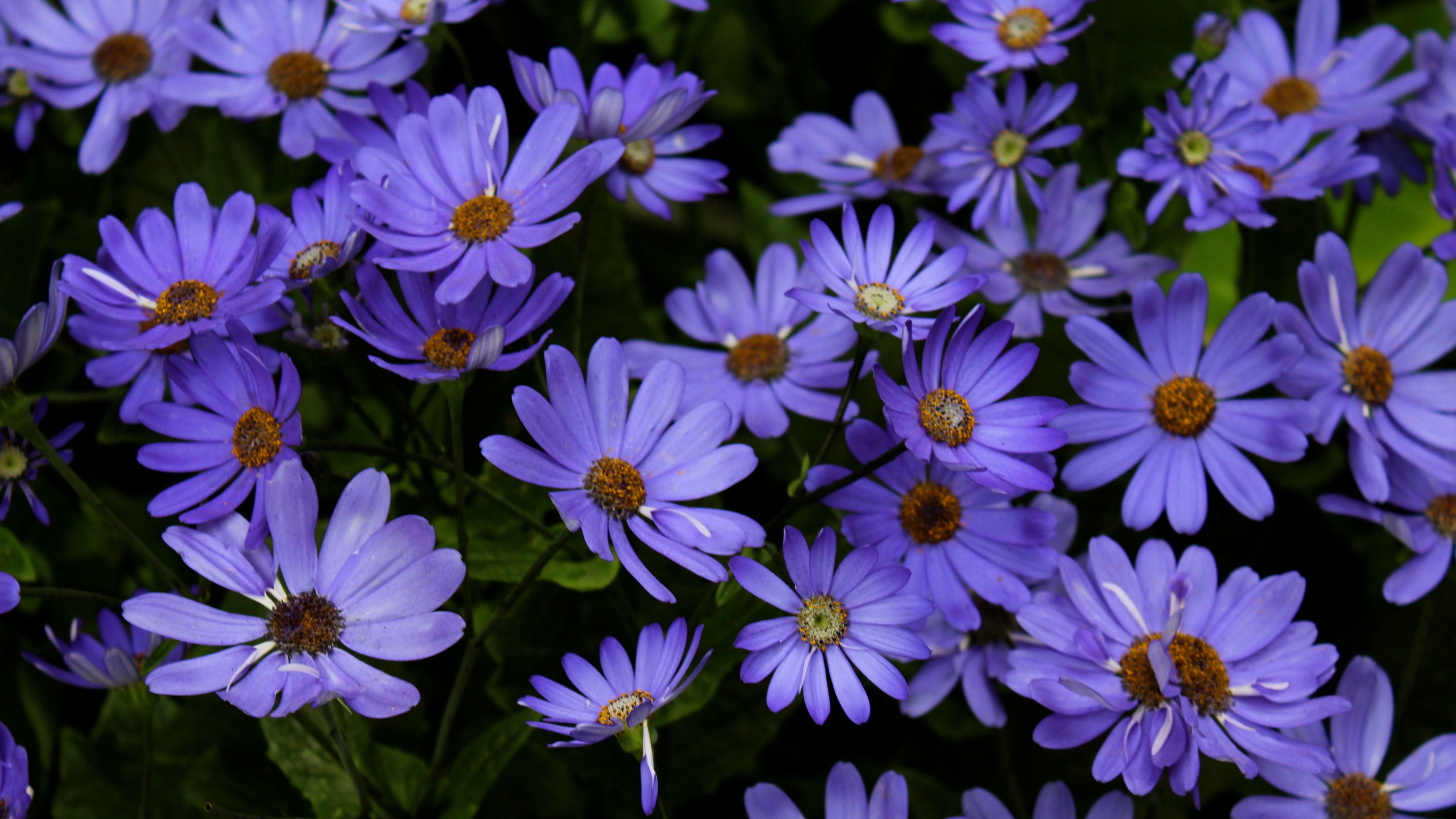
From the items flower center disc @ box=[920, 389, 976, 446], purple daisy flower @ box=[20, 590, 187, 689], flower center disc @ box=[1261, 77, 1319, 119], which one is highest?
flower center disc @ box=[1261, 77, 1319, 119]

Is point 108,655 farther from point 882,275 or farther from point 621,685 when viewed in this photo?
point 882,275

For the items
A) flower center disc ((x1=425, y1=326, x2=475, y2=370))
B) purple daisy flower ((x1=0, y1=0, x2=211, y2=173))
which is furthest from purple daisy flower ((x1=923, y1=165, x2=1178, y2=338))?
purple daisy flower ((x1=0, y1=0, x2=211, y2=173))

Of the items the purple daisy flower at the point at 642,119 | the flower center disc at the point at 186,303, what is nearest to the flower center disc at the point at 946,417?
the purple daisy flower at the point at 642,119

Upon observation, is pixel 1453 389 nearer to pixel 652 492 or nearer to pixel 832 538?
pixel 832 538

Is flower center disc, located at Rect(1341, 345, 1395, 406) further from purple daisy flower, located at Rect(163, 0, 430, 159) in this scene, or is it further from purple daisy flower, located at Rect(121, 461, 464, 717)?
purple daisy flower, located at Rect(163, 0, 430, 159)

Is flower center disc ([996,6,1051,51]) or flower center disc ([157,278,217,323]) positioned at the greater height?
flower center disc ([996,6,1051,51])

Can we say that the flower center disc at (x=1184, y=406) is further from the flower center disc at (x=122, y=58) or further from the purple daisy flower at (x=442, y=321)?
the flower center disc at (x=122, y=58)
